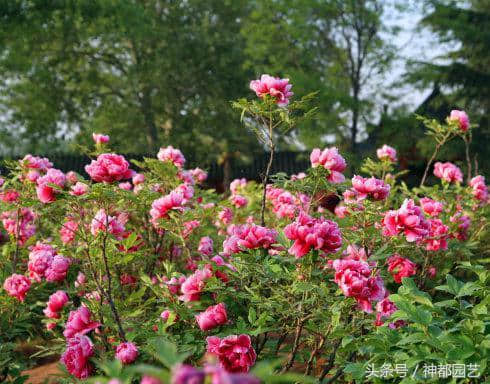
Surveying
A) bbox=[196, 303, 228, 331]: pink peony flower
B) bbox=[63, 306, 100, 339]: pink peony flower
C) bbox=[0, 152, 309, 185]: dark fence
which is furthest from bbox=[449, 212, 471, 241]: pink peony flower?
bbox=[0, 152, 309, 185]: dark fence

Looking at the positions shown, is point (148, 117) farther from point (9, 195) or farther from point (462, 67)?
point (9, 195)

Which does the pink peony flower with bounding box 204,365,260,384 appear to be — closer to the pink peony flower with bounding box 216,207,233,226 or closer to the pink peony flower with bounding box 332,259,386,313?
the pink peony flower with bounding box 332,259,386,313

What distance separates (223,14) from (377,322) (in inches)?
857

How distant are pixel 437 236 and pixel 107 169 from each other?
217cm

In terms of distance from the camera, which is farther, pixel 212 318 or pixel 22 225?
pixel 22 225

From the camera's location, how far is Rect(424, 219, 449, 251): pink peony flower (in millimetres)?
3434

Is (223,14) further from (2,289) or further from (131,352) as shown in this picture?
(131,352)

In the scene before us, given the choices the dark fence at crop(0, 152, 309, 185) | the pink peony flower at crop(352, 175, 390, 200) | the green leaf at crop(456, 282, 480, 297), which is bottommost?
the green leaf at crop(456, 282, 480, 297)

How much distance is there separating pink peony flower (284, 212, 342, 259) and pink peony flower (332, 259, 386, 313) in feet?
0.28

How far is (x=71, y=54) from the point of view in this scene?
801 inches

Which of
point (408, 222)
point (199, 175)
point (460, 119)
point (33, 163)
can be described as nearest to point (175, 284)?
point (408, 222)

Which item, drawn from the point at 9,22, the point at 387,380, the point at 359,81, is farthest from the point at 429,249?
the point at 9,22

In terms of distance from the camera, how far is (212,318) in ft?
7.72

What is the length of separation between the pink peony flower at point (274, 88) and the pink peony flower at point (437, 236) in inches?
51.9
